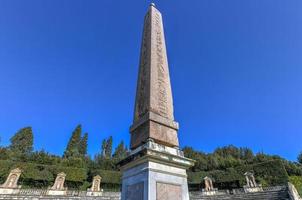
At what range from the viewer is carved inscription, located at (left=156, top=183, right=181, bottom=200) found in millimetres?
2694

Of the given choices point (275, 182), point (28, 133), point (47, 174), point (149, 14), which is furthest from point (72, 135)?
point (149, 14)

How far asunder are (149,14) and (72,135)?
49037 millimetres

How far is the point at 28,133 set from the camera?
4528cm

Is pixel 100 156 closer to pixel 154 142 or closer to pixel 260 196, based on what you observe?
pixel 260 196

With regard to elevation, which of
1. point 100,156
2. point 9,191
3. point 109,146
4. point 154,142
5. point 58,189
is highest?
point 109,146

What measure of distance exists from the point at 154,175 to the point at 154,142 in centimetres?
57

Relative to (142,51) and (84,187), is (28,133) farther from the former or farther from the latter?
(142,51)

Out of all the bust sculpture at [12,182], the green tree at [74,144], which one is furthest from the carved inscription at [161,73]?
the green tree at [74,144]

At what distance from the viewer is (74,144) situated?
155ft

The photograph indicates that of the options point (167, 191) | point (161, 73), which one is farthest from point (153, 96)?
point (167, 191)

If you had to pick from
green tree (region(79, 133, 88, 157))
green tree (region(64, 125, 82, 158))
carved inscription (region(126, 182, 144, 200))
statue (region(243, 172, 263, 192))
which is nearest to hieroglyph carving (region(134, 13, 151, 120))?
carved inscription (region(126, 182, 144, 200))

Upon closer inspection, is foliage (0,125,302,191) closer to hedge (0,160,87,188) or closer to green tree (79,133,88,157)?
hedge (0,160,87,188)

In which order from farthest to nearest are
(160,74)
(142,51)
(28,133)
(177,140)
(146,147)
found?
(28,133) < (142,51) < (160,74) < (177,140) < (146,147)

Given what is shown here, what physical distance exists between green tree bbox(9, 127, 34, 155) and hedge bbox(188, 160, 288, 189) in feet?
116
